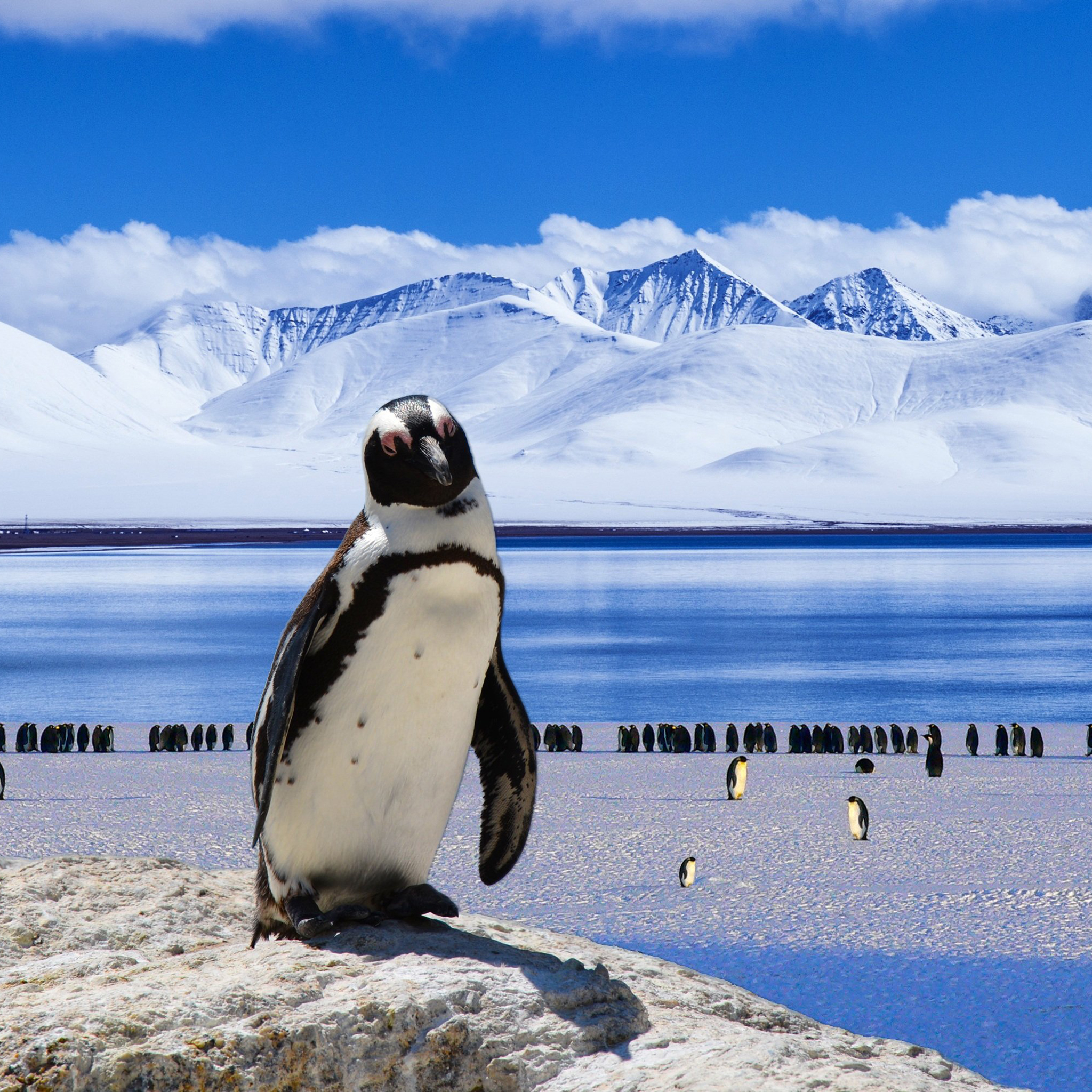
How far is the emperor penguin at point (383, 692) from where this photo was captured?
399 centimetres

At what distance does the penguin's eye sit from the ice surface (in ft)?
19.4

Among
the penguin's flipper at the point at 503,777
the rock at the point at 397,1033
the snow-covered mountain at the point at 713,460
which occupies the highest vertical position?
the snow-covered mountain at the point at 713,460

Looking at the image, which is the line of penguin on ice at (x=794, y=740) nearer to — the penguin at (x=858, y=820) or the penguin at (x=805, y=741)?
the penguin at (x=805, y=741)

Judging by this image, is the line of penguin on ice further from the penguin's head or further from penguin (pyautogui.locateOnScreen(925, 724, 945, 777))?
the penguin's head

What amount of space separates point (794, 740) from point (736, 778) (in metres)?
4.72

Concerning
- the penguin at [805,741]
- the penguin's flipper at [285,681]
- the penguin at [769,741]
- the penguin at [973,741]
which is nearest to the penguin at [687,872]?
the penguin's flipper at [285,681]

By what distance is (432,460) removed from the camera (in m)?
3.84

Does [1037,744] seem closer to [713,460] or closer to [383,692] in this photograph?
[383,692]

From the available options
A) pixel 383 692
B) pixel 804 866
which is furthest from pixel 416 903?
pixel 804 866

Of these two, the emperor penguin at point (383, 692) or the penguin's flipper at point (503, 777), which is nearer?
the emperor penguin at point (383, 692)

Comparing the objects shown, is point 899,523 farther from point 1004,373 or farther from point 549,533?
point 1004,373

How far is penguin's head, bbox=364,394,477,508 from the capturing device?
3.90 metres

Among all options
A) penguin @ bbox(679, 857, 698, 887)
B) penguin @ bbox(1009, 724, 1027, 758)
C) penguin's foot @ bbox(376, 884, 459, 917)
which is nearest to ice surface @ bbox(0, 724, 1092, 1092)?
penguin @ bbox(679, 857, 698, 887)

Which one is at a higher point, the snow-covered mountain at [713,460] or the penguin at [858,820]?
the snow-covered mountain at [713,460]
